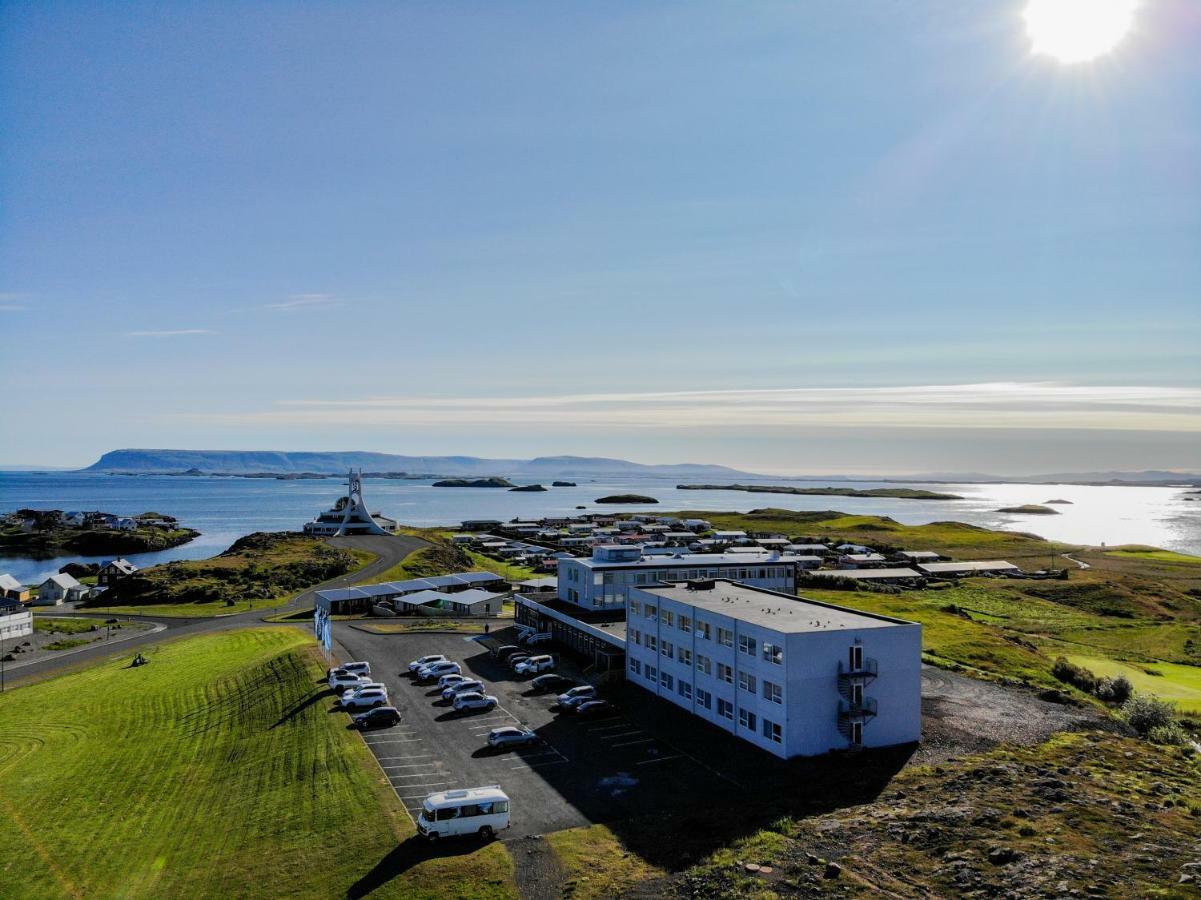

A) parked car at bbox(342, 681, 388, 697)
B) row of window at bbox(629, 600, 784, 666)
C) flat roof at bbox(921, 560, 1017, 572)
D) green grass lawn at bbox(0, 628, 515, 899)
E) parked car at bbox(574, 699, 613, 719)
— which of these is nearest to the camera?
green grass lawn at bbox(0, 628, 515, 899)

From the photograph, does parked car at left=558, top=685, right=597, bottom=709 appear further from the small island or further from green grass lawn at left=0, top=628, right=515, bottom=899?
the small island

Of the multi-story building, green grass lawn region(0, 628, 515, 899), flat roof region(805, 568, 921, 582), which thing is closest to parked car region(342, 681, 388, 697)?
green grass lawn region(0, 628, 515, 899)

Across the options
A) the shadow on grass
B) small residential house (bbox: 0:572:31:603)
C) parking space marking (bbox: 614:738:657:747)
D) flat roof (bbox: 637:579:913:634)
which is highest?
flat roof (bbox: 637:579:913:634)

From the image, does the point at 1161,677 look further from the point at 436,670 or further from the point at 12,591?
the point at 12,591

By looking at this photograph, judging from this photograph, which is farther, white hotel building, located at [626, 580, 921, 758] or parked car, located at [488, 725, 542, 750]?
parked car, located at [488, 725, 542, 750]

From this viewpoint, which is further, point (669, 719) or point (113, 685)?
point (113, 685)

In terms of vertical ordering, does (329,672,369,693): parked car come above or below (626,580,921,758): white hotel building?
below

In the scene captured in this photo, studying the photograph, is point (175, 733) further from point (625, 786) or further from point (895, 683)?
point (895, 683)

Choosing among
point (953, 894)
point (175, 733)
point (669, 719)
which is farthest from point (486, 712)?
point (953, 894)

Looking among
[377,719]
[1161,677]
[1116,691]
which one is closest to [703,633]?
[377,719]
